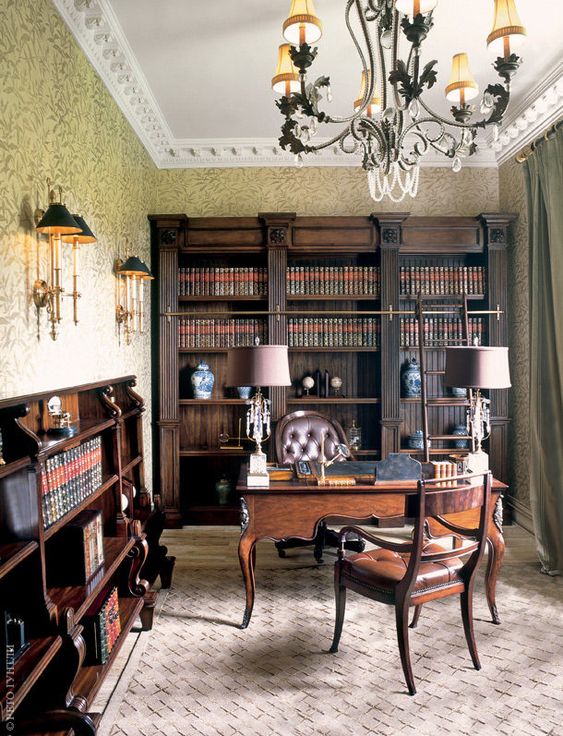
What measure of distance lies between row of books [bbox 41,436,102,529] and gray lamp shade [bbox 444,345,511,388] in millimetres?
1972

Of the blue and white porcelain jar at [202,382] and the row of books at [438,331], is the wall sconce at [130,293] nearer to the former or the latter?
the blue and white porcelain jar at [202,382]

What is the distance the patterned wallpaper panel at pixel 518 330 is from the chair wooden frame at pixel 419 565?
2192 mm

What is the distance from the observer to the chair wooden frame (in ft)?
7.82

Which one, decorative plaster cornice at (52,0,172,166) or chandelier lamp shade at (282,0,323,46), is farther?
decorative plaster cornice at (52,0,172,166)

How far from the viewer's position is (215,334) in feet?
15.9

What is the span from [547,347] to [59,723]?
3569 millimetres

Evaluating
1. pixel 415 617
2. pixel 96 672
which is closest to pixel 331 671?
pixel 415 617

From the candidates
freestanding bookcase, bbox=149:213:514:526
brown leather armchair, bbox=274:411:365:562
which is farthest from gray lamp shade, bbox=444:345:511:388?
freestanding bookcase, bbox=149:213:514:526

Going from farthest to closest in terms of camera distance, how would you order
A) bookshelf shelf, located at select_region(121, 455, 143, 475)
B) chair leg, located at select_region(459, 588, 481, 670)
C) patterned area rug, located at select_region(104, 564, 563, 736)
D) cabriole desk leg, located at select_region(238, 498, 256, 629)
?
bookshelf shelf, located at select_region(121, 455, 143, 475)
cabriole desk leg, located at select_region(238, 498, 256, 629)
chair leg, located at select_region(459, 588, 481, 670)
patterned area rug, located at select_region(104, 564, 563, 736)

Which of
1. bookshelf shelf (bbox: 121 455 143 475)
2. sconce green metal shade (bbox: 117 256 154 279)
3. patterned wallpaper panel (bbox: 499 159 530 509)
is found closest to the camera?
bookshelf shelf (bbox: 121 455 143 475)

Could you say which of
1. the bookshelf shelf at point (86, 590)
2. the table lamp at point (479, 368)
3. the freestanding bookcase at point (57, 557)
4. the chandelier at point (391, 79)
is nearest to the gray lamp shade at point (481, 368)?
the table lamp at point (479, 368)

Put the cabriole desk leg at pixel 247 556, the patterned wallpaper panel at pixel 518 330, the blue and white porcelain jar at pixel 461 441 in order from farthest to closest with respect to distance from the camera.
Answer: the blue and white porcelain jar at pixel 461 441
the patterned wallpaper panel at pixel 518 330
the cabriole desk leg at pixel 247 556

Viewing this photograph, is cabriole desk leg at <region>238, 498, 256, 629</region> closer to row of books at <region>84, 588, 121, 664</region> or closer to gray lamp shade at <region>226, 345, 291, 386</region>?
gray lamp shade at <region>226, 345, 291, 386</region>

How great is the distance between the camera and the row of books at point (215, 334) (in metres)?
4.84
